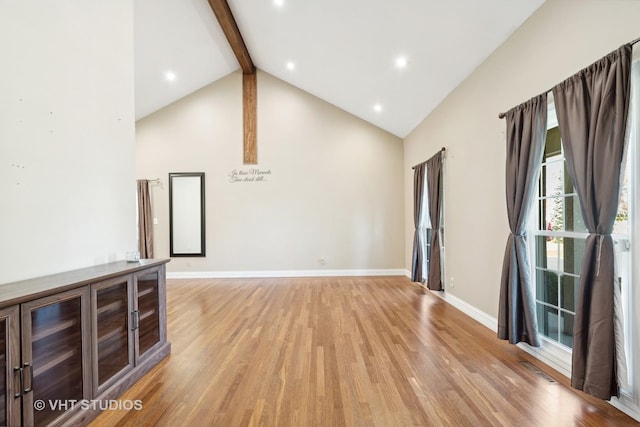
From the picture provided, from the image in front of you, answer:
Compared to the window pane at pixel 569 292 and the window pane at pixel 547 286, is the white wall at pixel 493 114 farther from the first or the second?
the window pane at pixel 569 292

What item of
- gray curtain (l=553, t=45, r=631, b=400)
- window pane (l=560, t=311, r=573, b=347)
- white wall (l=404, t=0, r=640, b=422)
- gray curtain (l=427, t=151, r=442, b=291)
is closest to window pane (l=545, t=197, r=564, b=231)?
white wall (l=404, t=0, r=640, b=422)

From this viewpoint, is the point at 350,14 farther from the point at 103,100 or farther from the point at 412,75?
the point at 103,100

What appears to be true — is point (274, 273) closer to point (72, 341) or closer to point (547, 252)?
point (72, 341)

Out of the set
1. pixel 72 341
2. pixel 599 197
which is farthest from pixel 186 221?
pixel 599 197

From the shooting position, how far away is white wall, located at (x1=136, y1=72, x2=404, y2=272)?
6.09m

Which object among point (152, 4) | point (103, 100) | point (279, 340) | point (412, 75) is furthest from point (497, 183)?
point (152, 4)

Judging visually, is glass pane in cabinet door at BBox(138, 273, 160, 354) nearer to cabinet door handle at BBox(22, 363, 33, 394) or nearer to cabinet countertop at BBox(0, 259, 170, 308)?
cabinet countertop at BBox(0, 259, 170, 308)

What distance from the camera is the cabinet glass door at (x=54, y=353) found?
140 centimetres

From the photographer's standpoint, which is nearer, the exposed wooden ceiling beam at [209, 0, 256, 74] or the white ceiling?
the white ceiling

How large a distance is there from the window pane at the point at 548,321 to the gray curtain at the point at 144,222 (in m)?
6.43

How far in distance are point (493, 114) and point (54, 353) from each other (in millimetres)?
4063

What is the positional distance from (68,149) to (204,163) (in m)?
4.24

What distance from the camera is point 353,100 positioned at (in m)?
5.48

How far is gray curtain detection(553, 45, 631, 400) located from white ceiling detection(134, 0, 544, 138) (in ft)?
3.81
